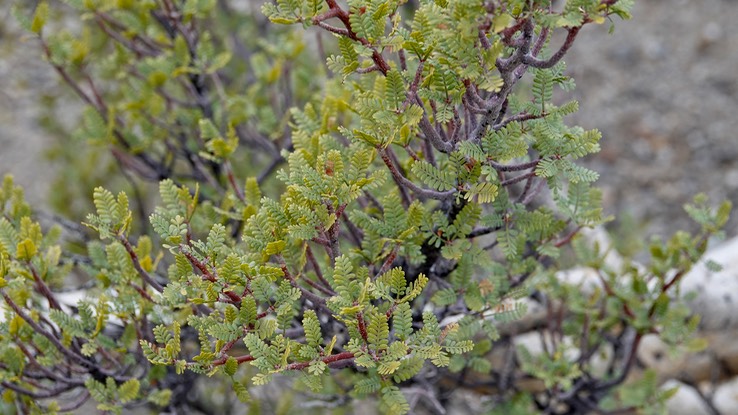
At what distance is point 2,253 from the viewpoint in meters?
1.43

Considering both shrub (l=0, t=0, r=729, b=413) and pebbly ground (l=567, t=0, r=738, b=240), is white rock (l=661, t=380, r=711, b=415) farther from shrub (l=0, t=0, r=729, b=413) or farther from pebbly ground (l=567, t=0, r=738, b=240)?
pebbly ground (l=567, t=0, r=738, b=240)

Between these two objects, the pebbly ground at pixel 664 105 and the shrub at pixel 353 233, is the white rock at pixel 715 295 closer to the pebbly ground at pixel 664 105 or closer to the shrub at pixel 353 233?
the shrub at pixel 353 233

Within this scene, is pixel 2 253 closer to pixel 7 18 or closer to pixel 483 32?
pixel 483 32

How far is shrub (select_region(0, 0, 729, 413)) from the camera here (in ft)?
3.87

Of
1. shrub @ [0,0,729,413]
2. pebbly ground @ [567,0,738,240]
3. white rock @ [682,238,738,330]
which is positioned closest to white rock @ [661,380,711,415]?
white rock @ [682,238,738,330]

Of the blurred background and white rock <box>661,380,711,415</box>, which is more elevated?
the blurred background

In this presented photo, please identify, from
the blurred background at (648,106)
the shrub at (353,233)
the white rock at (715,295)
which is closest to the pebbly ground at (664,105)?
the blurred background at (648,106)

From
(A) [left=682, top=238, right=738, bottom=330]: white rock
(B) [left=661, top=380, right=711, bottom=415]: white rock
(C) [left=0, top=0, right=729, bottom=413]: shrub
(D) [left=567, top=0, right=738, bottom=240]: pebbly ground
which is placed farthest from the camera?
(D) [left=567, top=0, right=738, bottom=240]: pebbly ground

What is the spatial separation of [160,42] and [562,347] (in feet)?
4.90

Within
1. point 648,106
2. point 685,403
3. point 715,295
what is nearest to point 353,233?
point 715,295

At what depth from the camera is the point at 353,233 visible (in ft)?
5.14

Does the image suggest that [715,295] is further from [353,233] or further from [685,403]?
[353,233]

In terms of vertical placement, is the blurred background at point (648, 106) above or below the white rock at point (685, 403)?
above

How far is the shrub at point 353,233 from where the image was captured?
1180 mm
